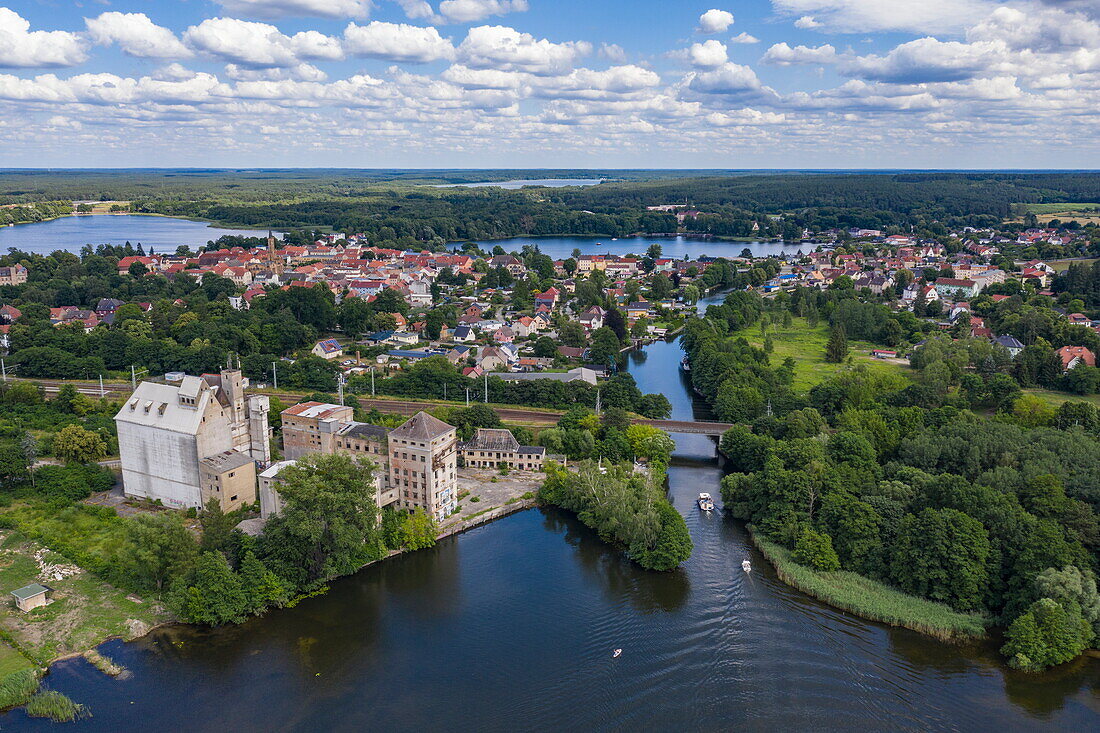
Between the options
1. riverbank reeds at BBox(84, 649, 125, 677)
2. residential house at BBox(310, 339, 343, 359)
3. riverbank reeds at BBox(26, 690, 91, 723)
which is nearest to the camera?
riverbank reeds at BBox(26, 690, 91, 723)

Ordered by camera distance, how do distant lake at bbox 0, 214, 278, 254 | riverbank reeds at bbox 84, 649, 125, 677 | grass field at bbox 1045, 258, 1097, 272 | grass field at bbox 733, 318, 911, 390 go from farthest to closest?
distant lake at bbox 0, 214, 278, 254, grass field at bbox 1045, 258, 1097, 272, grass field at bbox 733, 318, 911, 390, riverbank reeds at bbox 84, 649, 125, 677

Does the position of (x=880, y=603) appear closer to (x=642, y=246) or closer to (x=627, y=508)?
(x=627, y=508)

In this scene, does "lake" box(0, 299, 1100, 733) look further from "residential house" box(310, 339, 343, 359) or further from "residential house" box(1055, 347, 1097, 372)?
"residential house" box(1055, 347, 1097, 372)

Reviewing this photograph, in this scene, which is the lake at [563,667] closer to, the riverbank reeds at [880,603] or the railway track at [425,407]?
the riverbank reeds at [880,603]

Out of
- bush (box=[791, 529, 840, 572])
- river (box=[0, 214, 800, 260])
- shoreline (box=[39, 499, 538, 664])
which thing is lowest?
shoreline (box=[39, 499, 538, 664])

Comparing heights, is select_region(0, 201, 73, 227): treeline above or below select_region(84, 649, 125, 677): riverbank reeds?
above

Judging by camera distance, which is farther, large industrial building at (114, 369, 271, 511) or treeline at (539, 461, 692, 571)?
large industrial building at (114, 369, 271, 511)

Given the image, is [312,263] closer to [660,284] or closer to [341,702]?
[660,284]

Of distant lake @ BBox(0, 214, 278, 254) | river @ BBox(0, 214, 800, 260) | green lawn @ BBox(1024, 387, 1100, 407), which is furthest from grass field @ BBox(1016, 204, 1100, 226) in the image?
distant lake @ BBox(0, 214, 278, 254)
